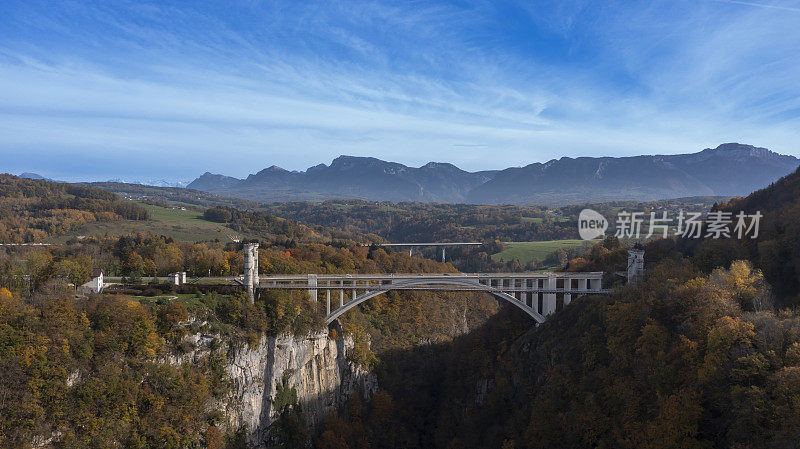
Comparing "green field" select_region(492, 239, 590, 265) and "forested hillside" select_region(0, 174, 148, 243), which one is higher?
"forested hillside" select_region(0, 174, 148, 243)

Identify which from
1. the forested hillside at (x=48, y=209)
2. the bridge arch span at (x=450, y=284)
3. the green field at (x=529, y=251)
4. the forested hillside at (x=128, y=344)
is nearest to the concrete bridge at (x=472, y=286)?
the bridge arch span at (x=450, y=284)

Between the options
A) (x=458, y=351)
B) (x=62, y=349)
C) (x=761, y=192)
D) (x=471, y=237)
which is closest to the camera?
(x=62, y=349)

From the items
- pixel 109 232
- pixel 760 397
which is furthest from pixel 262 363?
pixel 109 232

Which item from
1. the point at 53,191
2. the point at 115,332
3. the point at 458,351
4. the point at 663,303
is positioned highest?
the point at 53,191

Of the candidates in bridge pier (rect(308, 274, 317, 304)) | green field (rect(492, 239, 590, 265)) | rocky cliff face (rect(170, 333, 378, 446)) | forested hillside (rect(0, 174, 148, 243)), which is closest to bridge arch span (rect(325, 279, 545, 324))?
bridge pier (rect(308, 274, 317, 304))

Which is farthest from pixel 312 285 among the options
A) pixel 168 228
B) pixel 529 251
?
pixel 529 251

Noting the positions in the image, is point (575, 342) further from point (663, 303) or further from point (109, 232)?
point (109, 232)

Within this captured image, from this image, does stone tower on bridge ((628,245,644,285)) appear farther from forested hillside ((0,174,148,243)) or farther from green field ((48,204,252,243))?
forested hillside ((0,174,148,243))
